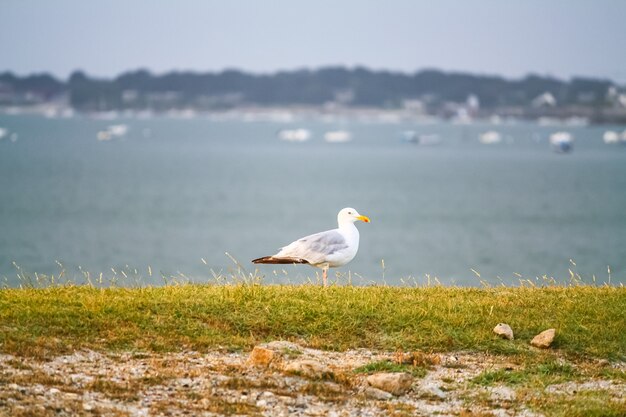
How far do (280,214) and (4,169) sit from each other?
2518 inches

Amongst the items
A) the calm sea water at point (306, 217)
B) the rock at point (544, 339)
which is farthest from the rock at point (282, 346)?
the calm sea water at point (306, 217)

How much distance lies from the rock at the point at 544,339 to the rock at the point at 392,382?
91.1 inches

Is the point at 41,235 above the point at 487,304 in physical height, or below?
below

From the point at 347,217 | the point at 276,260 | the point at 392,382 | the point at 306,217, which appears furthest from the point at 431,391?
the point at 306,217

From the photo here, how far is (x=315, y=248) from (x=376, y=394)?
4.53 meters

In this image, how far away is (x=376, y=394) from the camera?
10.4 m

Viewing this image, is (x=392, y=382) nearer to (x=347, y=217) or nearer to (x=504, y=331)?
(x=504, y=331)

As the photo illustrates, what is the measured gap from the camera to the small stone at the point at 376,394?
10.4 m

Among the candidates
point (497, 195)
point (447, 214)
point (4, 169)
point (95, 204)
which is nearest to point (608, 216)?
point (447, 214)

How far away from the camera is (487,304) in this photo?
46.0 feet

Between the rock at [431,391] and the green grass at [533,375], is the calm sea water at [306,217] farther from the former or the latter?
the rock at [431,391]

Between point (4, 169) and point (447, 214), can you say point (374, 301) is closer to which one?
point (447, 214)

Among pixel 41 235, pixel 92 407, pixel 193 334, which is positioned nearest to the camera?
pixel 92 407

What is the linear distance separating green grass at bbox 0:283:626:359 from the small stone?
1584 millimetres
